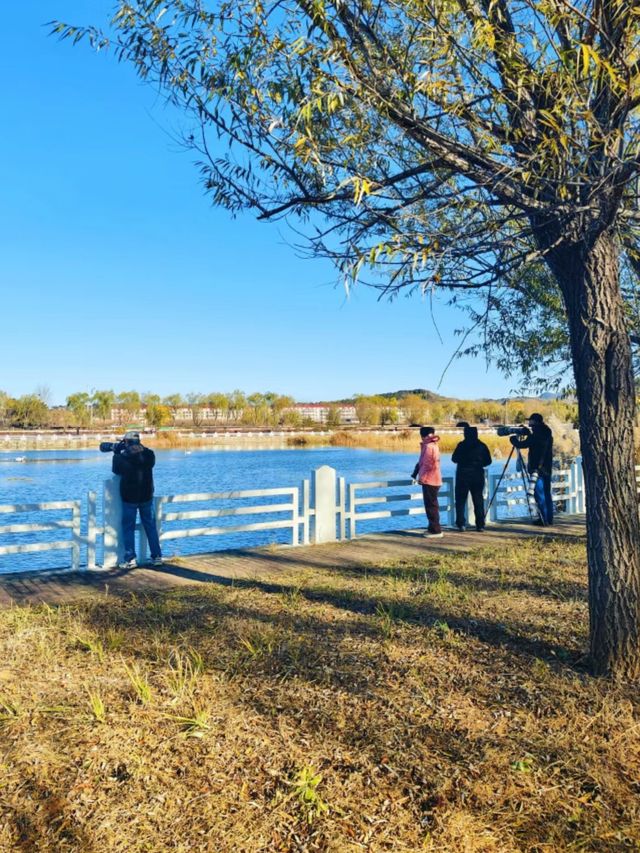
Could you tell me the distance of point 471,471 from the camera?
10.8 m

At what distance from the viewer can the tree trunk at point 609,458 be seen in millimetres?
4344

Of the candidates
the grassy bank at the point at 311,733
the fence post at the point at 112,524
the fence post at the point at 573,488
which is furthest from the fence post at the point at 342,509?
the fence post at the point at 573,488

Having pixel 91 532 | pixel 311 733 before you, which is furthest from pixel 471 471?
pixel 311 733

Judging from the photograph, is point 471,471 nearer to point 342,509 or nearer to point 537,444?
point 537,444

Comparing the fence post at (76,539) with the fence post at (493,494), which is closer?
the fence post at (76,539)

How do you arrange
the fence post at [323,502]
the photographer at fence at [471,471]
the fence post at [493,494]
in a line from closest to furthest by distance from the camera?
the fence post at [323,502]
the photographer at fence at [471,471]
the fence post at [493,494]

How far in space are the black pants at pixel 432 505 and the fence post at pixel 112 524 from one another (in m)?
4.64

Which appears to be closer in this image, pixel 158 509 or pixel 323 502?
pixel 158 509

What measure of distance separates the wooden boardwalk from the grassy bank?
3.63 ft

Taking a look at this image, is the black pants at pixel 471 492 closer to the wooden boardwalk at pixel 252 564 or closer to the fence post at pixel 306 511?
the wooden boardwalk at pixel 252 564

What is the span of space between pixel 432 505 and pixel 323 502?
1784 mm

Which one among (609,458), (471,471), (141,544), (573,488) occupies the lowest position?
(573,488)

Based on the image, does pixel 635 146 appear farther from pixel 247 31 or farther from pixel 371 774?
pixel 371 774

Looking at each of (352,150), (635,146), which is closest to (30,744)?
(352,150)
